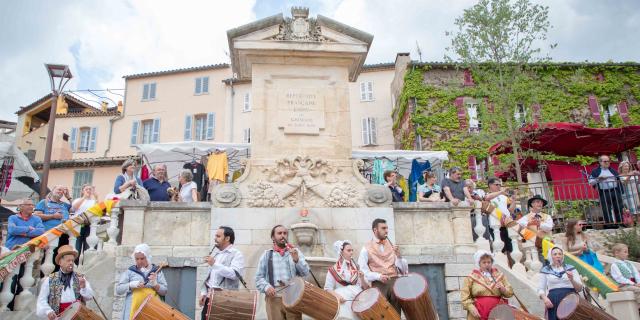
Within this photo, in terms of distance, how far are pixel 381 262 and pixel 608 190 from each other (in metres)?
7.77

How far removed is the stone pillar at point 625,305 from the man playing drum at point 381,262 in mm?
2981

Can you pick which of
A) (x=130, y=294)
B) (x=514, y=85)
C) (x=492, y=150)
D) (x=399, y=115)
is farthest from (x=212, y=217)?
(x=399, y=115)

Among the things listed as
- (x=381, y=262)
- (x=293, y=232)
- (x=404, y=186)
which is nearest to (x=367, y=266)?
(x=381, y=262)

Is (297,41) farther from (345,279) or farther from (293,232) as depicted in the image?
(345,279)

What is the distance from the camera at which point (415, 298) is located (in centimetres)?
568

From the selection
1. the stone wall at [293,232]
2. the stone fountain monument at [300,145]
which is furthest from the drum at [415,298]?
the stone fountain monument at [300,145]

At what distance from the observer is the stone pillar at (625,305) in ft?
22.5

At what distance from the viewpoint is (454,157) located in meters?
25.9

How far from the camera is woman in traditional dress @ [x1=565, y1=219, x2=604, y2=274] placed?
7941 mm

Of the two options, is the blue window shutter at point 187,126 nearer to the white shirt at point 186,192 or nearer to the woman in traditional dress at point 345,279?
the white shirt at point 186,192

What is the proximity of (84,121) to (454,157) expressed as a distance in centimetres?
2317

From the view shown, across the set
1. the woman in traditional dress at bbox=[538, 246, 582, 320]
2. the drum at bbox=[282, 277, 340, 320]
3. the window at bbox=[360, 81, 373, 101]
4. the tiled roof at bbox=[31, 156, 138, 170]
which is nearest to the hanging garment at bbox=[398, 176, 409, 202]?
the woman in traditional dress at bbox=[538, 246, 582, 320]

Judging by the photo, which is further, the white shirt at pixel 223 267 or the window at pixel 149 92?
the window at pixel 149 92

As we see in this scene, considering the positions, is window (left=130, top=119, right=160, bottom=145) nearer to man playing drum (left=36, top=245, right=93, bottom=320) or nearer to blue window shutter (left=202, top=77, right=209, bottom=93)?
blue window shutter (left=202, top=77, right=209, bottom=93)
